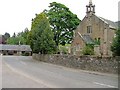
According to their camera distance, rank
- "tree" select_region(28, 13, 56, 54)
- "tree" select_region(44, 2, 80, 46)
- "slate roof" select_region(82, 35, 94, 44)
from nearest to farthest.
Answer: "tree" select_region(28, 13, 56, 54)
"slate roof" select_region(82, 35, 94, 44)
"tree" select_region(44, 2, 80, 46)

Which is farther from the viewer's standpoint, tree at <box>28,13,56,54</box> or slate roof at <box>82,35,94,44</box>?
slate roof at <box>82,35,94,44</box>

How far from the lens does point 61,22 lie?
2921 inches

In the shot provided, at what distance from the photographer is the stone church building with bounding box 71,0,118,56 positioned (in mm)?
62875

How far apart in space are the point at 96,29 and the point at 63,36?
12086mm

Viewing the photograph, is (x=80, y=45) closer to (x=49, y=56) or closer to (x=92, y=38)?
(x=92, y=38)

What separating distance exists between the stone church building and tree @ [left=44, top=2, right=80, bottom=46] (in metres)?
5.51

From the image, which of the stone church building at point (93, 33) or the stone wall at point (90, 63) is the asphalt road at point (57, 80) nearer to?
the stone wall at point (90, 63)

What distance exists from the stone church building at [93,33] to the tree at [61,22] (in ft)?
18.1

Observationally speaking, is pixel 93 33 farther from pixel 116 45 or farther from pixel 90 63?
pixel 116 45

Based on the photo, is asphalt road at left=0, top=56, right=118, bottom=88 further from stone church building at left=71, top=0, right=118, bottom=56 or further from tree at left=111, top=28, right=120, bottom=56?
stone church building at left=71, top=0, right=118, bottom=56

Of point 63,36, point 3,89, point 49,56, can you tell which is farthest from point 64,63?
point 63,36

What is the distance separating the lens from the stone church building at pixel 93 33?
62.9m

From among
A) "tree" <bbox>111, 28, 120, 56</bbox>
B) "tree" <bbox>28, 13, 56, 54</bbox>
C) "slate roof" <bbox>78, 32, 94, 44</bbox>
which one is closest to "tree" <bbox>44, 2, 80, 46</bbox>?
"slate roof" <bbox>78, 32, 94, 44</bbox>

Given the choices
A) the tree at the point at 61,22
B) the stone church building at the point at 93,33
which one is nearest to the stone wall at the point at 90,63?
the stone church building at the point at 93,33
